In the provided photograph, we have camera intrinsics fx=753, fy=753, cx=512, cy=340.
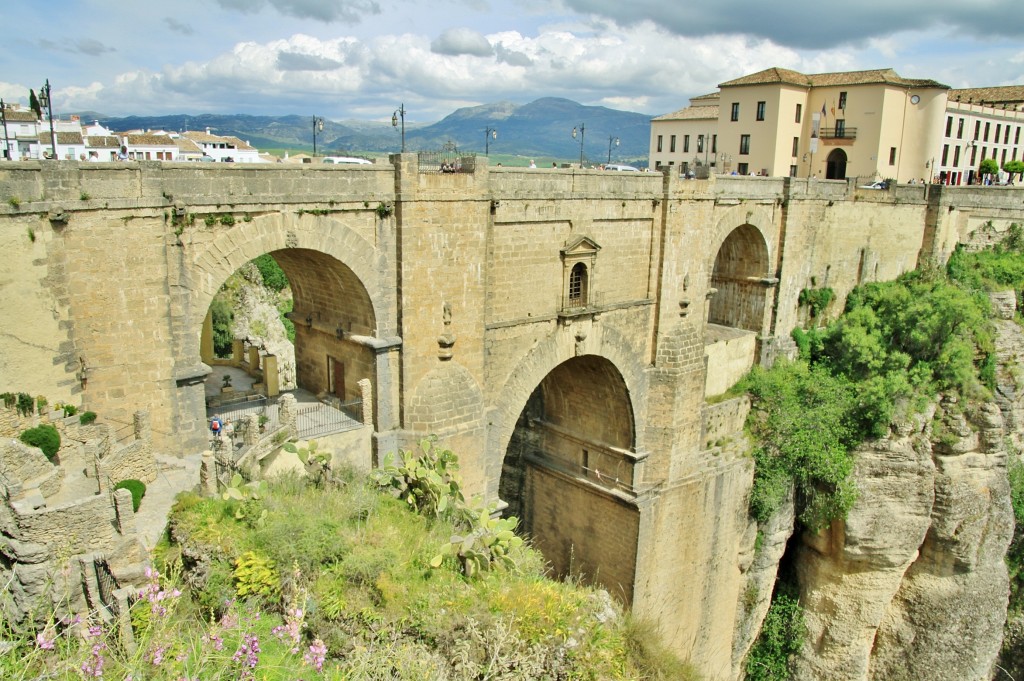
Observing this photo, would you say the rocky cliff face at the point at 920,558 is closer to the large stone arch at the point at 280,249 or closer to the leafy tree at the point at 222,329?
the large stone arch at the point at 280,249

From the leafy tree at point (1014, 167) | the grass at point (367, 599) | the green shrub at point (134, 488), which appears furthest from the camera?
the leafy tree at point (1014, 167)

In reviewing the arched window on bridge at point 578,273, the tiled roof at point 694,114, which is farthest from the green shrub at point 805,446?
the tiled roof at point 694,114

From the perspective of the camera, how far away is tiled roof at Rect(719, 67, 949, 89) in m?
33.7

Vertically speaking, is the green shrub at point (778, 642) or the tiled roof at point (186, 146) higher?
the tiled roof at point (186, 146)

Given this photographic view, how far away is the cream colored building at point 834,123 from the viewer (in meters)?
34.1

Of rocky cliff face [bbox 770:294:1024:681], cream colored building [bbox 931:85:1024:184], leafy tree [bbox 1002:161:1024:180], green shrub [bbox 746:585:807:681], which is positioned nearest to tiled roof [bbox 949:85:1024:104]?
cream colored building [bbox 931:85:1024:184]

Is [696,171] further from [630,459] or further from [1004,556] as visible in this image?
[1004,556]

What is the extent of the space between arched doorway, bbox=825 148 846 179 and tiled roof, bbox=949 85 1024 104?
14.6m

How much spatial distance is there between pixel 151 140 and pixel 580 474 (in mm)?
31178

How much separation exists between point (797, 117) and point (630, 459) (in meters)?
23.2

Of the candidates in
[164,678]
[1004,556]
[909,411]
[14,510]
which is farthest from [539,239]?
[1004,556]

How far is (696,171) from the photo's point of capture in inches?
790

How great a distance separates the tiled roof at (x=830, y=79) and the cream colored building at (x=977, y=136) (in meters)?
4.20

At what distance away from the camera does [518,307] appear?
16.5 meters
